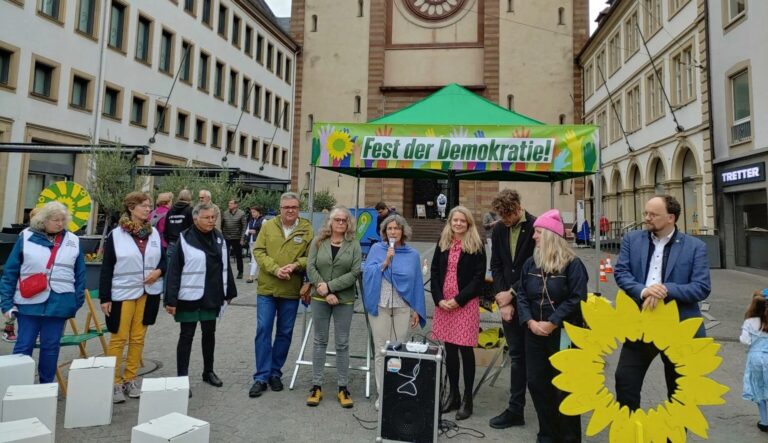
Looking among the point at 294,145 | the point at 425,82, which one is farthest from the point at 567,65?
the point at 294,145

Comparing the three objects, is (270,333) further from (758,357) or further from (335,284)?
(758,357)

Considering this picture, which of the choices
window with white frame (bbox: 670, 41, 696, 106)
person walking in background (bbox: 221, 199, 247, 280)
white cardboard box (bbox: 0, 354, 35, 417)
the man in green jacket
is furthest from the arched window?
white cardboard box (bbox: 0, 354, 35, 417)

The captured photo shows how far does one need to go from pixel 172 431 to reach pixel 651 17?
26.5 m

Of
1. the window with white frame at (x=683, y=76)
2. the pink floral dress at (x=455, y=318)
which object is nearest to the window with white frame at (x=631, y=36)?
→ the window with white frame at (x=683, y=76)

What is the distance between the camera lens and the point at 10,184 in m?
17.9

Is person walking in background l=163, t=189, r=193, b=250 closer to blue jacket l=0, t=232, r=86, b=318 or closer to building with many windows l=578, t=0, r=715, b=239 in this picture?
blue jacket l=0, t=232, r=86, b=318

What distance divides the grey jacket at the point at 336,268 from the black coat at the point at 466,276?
2.53 feet

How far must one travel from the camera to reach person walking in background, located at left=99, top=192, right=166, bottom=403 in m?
4.46

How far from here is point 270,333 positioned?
4.87 meters

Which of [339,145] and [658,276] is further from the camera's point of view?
[339,145]

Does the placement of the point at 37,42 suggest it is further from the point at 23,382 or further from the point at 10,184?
the point at 23,382

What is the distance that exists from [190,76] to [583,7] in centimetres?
2554

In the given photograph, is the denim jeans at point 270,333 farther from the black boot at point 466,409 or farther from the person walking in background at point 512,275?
the person walking in background at point 512,275

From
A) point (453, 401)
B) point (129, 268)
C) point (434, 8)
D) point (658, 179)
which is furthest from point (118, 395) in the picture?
point (434, 8)
